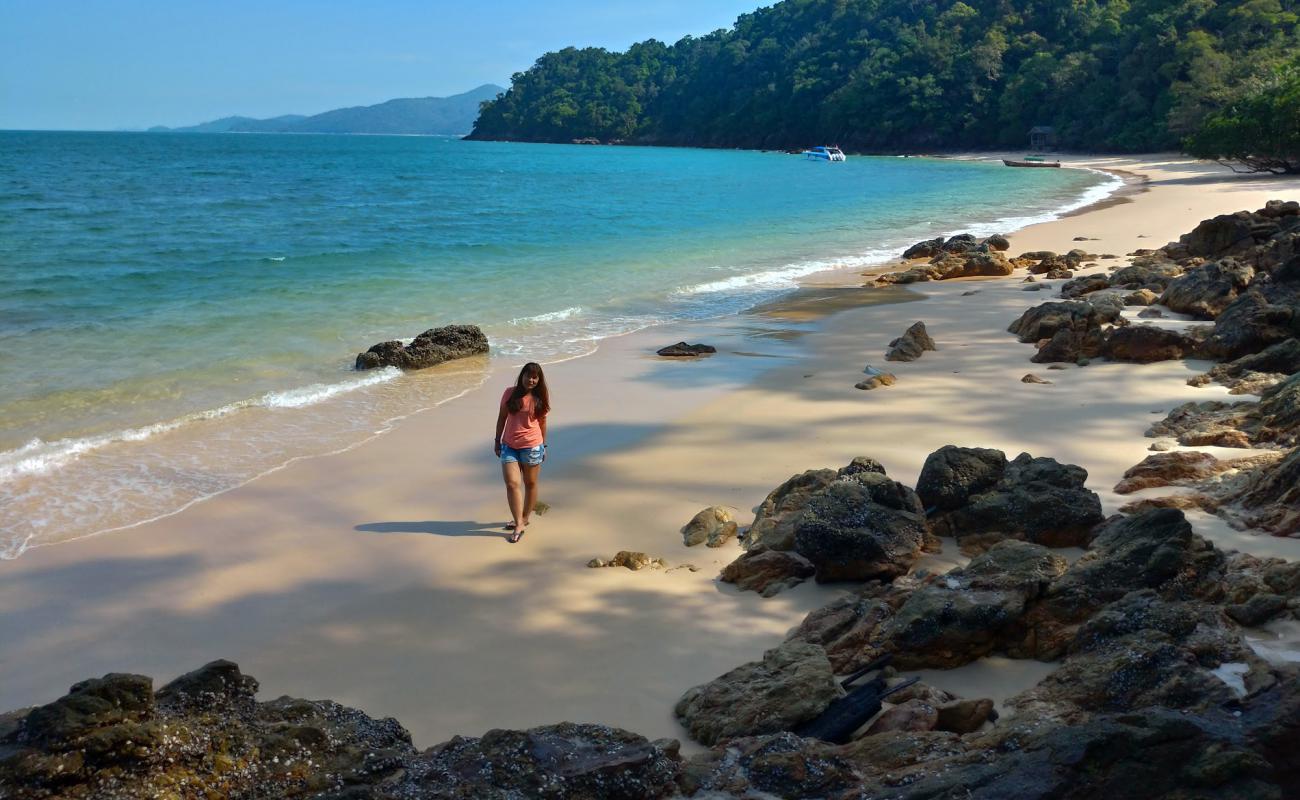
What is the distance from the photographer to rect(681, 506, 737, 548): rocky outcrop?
6801 mm

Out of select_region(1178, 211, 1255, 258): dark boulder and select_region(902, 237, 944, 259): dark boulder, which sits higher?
select_region(1178, 211, 1255, 258): dark boulder

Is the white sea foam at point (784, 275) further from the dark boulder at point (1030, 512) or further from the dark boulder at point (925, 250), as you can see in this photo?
the dark boulder at point (1030, 512)

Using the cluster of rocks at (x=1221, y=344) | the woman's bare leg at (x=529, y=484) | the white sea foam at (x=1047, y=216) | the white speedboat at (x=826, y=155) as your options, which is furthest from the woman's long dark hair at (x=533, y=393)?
the white speedboat at (x=826, y=155)

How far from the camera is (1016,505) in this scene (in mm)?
6262

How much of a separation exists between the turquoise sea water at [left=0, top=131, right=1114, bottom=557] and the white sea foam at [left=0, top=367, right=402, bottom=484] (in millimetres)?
33

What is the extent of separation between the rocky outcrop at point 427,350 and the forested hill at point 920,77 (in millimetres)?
57552

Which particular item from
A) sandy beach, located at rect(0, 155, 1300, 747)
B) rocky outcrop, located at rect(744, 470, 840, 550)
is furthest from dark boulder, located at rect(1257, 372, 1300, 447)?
rocky outcrop, located at rect(744, 470, 840, 550)

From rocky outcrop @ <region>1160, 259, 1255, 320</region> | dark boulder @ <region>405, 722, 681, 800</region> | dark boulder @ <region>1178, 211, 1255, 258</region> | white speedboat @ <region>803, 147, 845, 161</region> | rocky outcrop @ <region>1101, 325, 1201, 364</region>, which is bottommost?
dark boulder @ <region>405, 722, 681, 800</region>

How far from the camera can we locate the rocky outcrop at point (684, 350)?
13234mm

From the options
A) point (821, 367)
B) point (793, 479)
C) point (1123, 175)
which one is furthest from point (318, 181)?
point (793, 479)

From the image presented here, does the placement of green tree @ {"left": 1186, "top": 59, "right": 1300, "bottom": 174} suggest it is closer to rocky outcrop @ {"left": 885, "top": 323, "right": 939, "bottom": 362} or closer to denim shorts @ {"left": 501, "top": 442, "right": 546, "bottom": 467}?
rocky outcrop @ {"left": 885, "top": 323, "right": 939, "bottom": 362}

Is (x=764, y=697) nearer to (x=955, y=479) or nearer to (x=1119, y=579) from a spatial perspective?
(x=1119, y=579)

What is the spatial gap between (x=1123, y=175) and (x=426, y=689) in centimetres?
5908

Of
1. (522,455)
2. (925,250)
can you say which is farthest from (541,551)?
(925,250)
